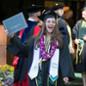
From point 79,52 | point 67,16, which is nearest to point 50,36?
point 79,52

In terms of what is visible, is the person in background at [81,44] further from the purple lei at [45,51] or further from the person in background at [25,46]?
the purple lei at [45,51]

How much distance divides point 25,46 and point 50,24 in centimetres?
53

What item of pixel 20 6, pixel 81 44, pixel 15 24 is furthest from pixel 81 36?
pixel 20 6

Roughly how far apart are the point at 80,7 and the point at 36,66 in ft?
14.6

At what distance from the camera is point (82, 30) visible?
924cm

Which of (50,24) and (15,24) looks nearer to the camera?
(50,24)

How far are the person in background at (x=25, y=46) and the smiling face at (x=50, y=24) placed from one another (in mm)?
276

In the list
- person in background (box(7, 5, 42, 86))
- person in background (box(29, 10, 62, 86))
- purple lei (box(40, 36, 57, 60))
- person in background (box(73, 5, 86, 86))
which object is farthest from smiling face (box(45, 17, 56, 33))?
person in background (box(73, 5, 86, 86))

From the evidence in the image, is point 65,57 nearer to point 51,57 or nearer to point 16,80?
point 51,57

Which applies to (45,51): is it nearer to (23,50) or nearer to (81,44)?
(23,50)

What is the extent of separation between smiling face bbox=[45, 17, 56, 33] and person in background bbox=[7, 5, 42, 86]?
0.90ft

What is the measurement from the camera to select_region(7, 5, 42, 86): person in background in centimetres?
802

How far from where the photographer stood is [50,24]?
7.85m

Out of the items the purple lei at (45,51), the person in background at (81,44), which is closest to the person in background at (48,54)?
the purple lei at (45,51)
